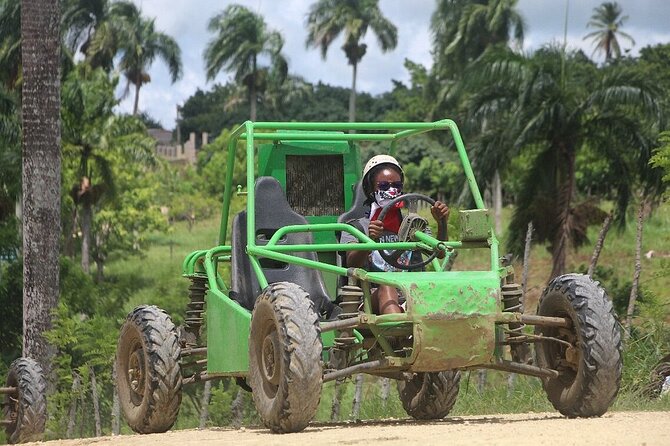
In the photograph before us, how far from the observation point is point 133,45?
71.8 metres

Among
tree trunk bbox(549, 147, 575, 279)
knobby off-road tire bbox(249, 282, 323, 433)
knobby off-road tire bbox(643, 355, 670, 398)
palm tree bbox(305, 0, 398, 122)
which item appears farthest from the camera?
palm tree bbox(305, 0, 398, 122)

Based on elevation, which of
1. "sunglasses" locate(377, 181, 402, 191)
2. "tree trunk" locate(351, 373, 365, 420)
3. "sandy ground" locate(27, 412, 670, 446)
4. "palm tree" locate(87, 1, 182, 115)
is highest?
"palm tree" locate(87, 1, 182, 115)

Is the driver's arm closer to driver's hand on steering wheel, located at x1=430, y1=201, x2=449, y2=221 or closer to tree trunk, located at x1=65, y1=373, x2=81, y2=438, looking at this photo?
driver's hand on steering wheel, located at x1=430, y1=201, x2=449, y2=221

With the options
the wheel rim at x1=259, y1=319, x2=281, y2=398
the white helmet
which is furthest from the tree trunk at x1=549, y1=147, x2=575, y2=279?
the wheel rim at x1=259, y1=319, x2=281, y2=398

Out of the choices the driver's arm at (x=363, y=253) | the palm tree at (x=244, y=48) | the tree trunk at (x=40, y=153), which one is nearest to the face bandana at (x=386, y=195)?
the driver's arm at (x=363, y=253)

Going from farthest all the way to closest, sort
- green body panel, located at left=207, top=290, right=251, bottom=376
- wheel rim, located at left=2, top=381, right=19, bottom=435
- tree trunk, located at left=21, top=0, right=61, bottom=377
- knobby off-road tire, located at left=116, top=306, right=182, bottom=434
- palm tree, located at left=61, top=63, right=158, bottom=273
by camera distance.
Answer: palm tree, located at left=61, top=63, right=158, bottom=273 → tree trunk, located at left=21, top=0, right=61, bottom=377 → wheel rim, located at left=2, top=381, right=19, bottom=435 → knobby off-road tire, located at left=116, top=306, right=182, bottom=434 → green body panel, located at left=207, top=290, right=251, bottom=376

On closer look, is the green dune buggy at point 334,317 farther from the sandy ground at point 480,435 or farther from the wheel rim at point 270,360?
the sandy ground at point 480,435

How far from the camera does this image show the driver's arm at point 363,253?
346 inches

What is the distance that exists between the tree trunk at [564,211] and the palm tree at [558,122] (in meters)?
0.02

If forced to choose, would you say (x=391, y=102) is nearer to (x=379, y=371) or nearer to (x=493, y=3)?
(x=493, y=3)

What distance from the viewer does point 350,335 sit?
327 inches

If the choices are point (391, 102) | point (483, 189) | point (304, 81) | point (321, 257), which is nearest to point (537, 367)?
point (321, 257)

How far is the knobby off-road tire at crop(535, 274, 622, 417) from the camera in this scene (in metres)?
8.16

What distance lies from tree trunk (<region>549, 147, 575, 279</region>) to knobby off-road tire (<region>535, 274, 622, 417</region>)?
2170 centimetres
